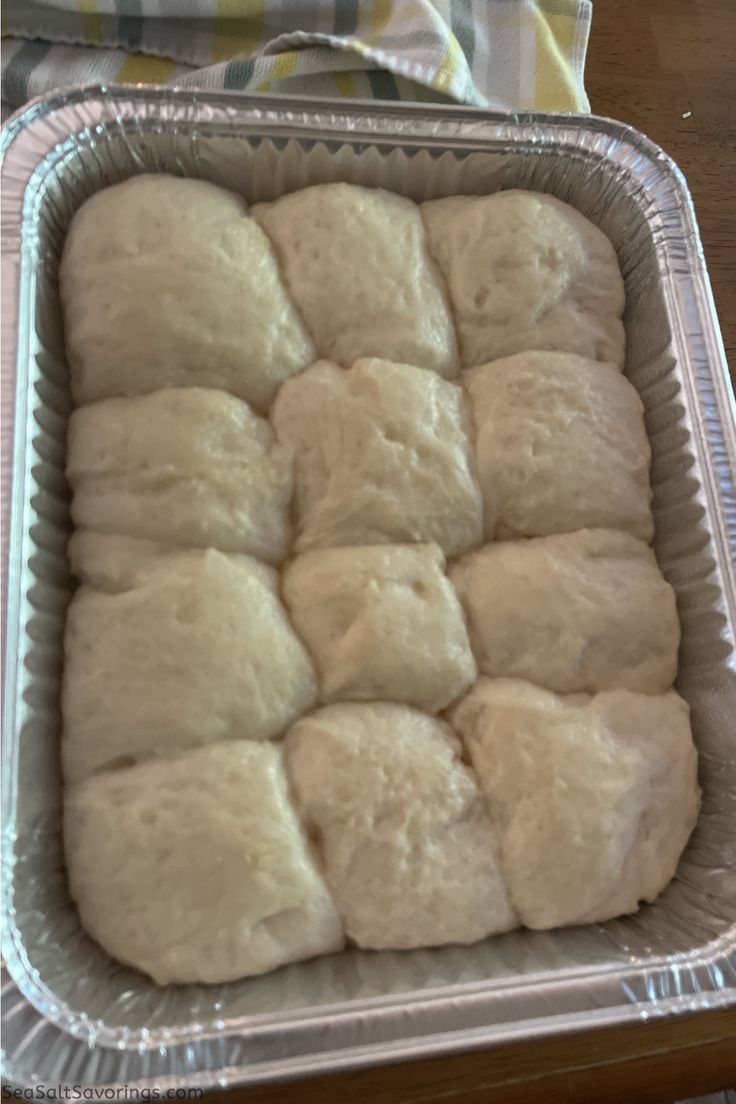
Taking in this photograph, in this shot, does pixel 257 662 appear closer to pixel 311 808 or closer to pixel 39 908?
pixel 311 808

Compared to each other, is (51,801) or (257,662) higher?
(257,662)

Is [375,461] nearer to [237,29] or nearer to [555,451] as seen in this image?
[555,451]

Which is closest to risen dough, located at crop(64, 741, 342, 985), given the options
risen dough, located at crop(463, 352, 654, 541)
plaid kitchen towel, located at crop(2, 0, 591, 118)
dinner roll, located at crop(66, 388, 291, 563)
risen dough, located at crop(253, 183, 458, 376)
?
dinner roll, located at crop(66, 388, 291, 563)

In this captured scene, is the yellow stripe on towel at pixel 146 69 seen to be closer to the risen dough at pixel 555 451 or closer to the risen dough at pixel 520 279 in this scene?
the risen dough at pixel 520 279

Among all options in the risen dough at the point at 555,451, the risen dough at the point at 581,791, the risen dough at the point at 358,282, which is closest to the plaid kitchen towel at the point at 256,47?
the risen dough at the point at 358,282

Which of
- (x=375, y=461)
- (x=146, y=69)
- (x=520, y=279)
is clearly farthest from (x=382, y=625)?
(x=146, y=69)

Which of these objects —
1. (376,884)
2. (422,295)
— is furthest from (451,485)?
(376,884)
